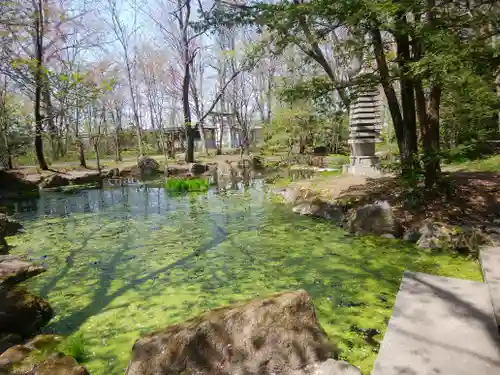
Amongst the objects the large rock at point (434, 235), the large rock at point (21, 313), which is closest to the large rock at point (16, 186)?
the large rock at point (21, 313)

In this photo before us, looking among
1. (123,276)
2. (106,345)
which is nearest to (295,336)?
(106,345)

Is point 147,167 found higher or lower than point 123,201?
higher

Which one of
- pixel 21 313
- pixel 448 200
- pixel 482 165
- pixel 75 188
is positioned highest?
pixel 482 165

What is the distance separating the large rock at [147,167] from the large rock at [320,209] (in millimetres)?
11823

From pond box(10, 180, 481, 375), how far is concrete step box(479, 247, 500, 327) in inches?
11.4

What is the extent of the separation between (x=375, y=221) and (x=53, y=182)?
13706mm

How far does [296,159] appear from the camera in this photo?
799 inches

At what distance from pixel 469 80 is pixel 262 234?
4.36m

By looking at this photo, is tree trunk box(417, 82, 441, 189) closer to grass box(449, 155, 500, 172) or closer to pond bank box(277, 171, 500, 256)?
pond bank box(277, 171, 500, 256)

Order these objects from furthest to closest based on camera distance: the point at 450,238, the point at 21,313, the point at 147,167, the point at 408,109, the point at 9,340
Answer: the point at 147,167
the point at 408,109
the point at 450,238
the point at 21,313
the point at 9,340

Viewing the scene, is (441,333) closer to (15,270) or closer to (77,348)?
(77,348)

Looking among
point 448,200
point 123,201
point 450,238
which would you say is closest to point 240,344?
point 450,238

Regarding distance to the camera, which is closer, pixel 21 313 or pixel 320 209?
pixel 21 313

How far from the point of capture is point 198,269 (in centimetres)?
527
